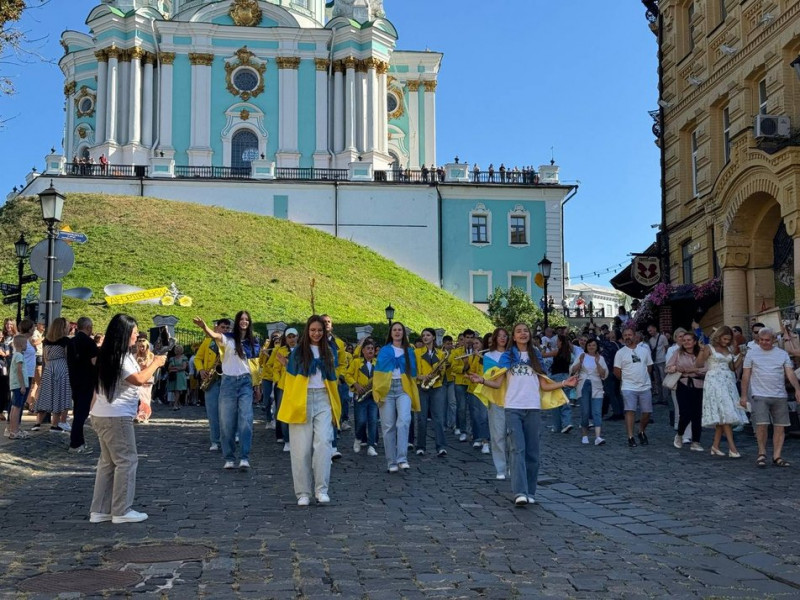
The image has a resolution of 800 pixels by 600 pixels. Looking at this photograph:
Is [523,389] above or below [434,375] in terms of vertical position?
below

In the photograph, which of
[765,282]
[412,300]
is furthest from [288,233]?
[765,282]

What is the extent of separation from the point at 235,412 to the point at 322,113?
50.7m

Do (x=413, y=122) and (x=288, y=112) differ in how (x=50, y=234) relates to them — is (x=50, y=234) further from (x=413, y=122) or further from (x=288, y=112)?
(x=413, y=122)

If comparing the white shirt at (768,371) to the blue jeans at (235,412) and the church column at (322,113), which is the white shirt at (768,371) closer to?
the blue jeans at (235,412)

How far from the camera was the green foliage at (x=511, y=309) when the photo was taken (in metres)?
45.2

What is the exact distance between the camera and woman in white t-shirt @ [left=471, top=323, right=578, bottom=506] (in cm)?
941

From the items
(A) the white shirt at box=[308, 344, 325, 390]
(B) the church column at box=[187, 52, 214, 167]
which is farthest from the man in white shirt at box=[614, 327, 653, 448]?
(B) the church column at box=[187, 52, 214, 167]

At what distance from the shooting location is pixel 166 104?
196 ft

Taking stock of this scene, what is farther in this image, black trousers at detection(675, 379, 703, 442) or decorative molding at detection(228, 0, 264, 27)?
decorative molding at detection(228, 0, 264, 27)

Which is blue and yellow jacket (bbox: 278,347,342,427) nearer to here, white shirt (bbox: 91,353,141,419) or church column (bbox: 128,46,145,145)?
white shirt (bbox: 91,353,141,419)

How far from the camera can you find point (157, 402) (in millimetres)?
27422

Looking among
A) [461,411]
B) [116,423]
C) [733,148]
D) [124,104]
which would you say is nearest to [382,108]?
[124,104]

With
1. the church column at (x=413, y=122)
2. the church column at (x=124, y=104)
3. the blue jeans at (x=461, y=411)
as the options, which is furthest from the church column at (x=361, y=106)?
the blue jeans at (x=461, y=411)

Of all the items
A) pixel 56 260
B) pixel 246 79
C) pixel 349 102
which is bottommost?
pixel 56 260
